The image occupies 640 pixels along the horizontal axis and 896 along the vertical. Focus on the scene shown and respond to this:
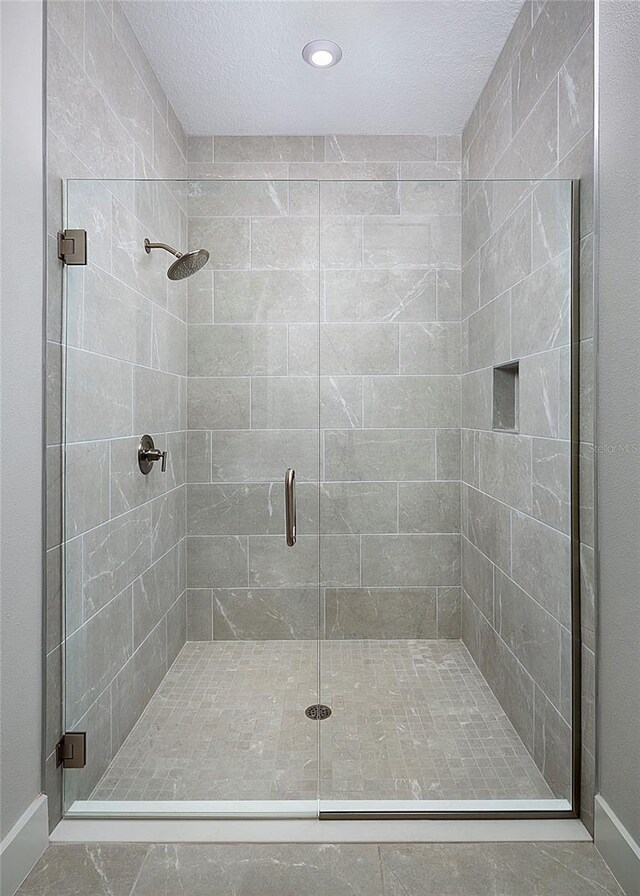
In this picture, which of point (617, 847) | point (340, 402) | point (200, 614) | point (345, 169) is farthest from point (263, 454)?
point (345, 169)

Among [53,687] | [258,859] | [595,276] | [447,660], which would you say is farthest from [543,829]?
[595,276]

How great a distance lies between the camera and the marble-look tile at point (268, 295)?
5.51 ft

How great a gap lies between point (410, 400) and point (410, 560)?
1.53ft

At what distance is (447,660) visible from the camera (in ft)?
5.76

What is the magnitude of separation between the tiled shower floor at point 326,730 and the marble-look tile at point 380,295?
3.11 feet

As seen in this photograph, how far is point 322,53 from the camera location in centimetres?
224

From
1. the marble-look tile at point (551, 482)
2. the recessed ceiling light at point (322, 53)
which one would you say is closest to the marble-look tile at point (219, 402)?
the marble-look tile at point (551, 482)

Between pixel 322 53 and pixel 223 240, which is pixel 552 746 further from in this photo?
pixel 322 53

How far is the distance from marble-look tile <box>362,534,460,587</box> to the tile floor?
2.17 feet

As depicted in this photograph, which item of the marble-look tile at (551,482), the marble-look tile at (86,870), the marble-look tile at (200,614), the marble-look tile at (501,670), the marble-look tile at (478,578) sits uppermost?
the marble-look tile at (551,482)

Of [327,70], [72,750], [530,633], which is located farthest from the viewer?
[327,70]

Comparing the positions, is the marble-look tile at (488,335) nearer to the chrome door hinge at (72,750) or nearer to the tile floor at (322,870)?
the tile floor at (322,870)

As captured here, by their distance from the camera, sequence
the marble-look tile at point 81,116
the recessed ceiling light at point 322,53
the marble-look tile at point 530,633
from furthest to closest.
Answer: the recessed ceiling light at point 322,53 → the marble-look tile at point 530,633 → the marble-look tile at point 81,116

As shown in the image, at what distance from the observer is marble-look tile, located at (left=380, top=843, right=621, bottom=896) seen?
1.35 metres
